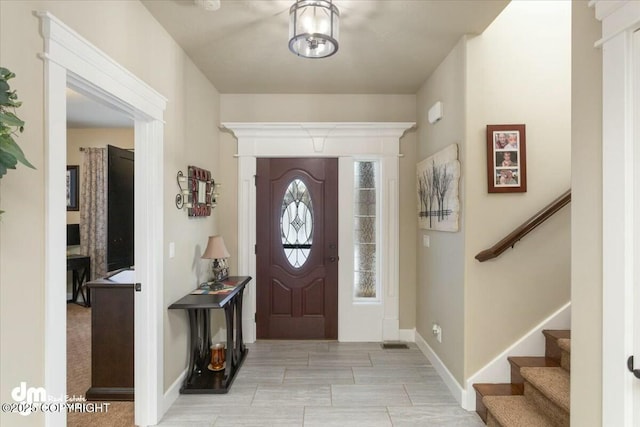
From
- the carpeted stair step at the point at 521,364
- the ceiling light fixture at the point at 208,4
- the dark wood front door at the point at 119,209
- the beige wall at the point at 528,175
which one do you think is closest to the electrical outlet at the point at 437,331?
the beige wall at the point at 528,175

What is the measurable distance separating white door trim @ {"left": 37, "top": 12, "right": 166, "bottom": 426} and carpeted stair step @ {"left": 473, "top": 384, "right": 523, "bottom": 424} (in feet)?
7.40

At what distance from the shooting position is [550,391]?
6.85 ft

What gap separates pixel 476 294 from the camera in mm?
2619

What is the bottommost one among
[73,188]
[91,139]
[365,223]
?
[365,223]

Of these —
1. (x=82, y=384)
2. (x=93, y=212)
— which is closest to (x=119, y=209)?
(x=82, y=384)

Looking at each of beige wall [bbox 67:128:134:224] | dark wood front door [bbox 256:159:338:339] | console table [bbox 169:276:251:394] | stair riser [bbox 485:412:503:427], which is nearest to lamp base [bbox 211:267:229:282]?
console table [bbox 169:276:251:394]

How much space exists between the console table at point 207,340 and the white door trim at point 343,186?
696 millimetres

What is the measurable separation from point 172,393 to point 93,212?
4.03m

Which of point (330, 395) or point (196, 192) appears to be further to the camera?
point (196, 192)

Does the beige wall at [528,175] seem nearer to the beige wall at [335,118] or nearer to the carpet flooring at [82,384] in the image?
the beige wall at [335,118]

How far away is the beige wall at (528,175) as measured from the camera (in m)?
2.59

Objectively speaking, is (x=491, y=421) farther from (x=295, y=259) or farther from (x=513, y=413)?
(x=295, y=259)

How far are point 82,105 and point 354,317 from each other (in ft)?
13.6

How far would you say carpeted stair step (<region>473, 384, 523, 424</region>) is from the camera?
2485 millimetres
